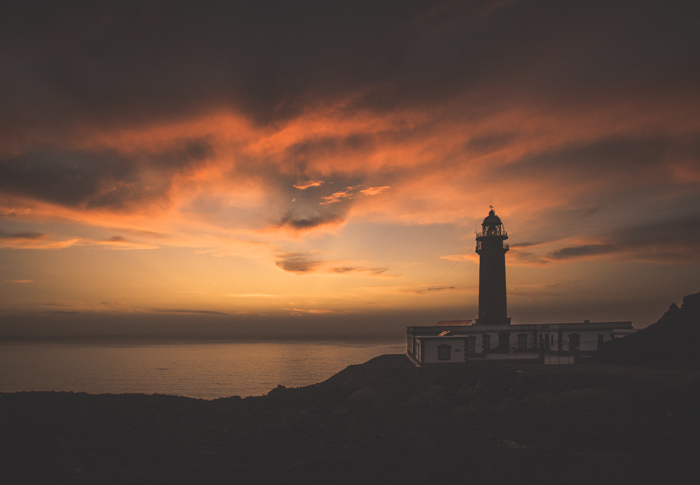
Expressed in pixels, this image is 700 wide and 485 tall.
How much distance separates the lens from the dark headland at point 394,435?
1290cm

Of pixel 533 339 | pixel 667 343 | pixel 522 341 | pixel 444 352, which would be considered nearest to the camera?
pixel 667 343

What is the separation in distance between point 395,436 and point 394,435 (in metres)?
0.15

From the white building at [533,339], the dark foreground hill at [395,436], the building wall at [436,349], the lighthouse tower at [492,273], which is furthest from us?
the lighthouse tower at [492,273]

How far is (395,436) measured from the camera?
1706 centimetres

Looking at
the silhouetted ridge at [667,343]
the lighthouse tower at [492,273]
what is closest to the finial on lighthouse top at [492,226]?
the lighthouse tower at [492,273]

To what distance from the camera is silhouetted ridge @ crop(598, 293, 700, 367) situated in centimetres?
2770

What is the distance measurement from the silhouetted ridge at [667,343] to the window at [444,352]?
1180cm

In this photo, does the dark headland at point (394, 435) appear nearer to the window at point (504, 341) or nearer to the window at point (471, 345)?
the window at point (471, 345)

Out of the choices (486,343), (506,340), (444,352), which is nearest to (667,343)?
(506,340)

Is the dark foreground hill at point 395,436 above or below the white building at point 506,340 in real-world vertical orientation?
below

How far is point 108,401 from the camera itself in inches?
935

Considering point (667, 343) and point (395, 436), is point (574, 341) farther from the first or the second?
point (395, 436)

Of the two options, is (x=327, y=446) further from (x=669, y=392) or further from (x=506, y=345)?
(x=506, y=345)

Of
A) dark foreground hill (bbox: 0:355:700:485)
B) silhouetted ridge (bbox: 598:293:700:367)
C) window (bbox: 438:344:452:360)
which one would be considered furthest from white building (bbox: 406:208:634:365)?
dark foreground hill (bbox: 0:355:700:485)
